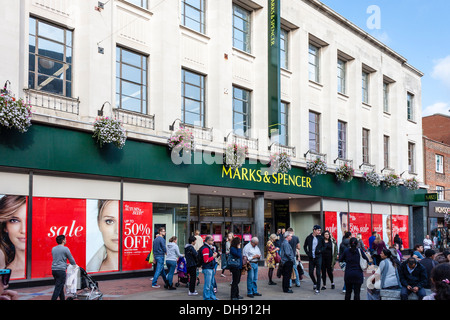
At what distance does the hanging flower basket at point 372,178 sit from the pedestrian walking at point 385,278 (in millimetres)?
19815

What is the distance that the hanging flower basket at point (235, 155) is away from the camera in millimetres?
20047

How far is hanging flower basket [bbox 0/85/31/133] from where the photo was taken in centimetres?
1298

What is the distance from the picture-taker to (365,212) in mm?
29641

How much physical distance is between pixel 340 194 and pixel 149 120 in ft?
44.2

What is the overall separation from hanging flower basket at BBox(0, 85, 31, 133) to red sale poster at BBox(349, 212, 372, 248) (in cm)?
1997

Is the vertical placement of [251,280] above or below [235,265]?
below

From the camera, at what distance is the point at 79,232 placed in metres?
15.3

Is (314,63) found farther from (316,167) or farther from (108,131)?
(108,131)

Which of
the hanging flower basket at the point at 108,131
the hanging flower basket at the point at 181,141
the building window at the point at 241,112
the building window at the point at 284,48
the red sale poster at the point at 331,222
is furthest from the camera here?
the red sale poster at the point at 331,222

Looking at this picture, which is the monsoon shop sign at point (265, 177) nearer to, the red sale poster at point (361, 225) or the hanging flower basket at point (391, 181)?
the red sale poster at point (361, 225)

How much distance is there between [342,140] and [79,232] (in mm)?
17948

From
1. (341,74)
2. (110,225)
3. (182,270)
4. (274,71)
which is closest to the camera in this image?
(182,270)

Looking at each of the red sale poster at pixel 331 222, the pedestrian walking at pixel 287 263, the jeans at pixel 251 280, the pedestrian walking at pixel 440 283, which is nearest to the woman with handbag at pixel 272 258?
the pedestrian walking at pixel 287 263

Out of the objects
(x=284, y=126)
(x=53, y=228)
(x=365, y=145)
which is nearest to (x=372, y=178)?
(x=365, y=145)
